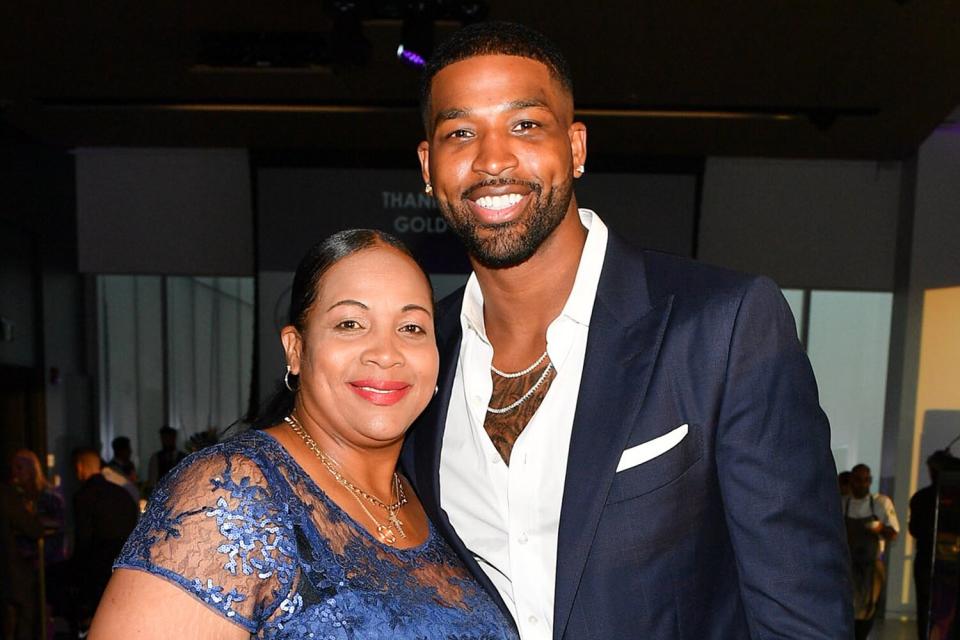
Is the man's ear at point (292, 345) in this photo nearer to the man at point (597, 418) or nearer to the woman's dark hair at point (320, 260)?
the woman's dark hair at point (320, 260)

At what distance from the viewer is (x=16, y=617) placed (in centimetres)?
541

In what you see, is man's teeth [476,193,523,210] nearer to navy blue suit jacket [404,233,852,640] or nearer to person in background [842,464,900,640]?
navy blue suit jacket [404,233,852,640]

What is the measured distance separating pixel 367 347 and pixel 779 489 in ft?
2.69

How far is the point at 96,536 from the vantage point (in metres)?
5.39

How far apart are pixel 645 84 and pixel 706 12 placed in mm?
1366

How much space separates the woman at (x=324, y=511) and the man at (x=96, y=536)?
4.16m

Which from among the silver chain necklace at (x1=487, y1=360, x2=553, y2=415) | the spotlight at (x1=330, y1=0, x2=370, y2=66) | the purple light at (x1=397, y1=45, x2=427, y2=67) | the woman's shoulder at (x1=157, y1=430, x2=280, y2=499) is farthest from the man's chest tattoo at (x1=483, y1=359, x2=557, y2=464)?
the spotlight at (x1=330, y1=0, x2=370, y2=66)

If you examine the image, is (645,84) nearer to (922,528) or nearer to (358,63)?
(358,63)

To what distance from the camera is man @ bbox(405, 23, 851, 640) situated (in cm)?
145

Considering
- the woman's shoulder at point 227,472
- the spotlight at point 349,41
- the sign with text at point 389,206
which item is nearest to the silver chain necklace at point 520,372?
the woman's shoulder at point 227,472

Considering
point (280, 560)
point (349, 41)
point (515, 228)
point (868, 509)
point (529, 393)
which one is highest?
point (349, 41)

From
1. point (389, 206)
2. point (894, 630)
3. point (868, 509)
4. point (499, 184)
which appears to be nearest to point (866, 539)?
point (868, 509)

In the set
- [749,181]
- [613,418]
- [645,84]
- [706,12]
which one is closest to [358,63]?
[706,12]

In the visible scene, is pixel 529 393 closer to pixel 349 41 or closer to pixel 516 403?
pixel 516 403
